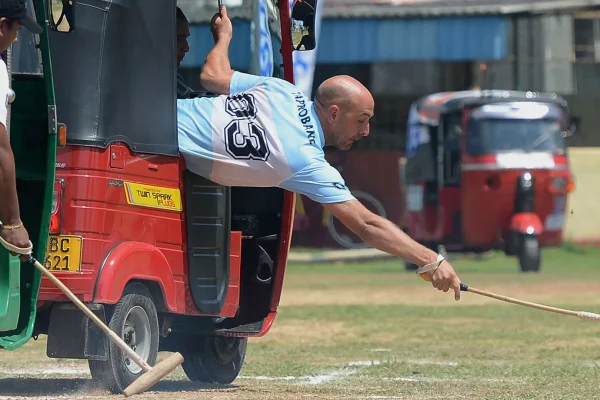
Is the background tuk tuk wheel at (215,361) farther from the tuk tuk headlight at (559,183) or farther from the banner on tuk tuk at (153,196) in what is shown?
the tuk tuk headlight at (559,183)

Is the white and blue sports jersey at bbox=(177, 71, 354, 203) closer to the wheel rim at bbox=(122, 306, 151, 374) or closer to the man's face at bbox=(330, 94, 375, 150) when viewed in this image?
the man's face at bbox=(330, 94, 375, 150)

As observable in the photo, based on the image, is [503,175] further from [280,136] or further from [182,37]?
[280,136]

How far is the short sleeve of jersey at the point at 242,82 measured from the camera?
8625 mm

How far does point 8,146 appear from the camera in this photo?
6.95 m

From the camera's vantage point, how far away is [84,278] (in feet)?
25.1

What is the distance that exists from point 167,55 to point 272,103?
648 mm

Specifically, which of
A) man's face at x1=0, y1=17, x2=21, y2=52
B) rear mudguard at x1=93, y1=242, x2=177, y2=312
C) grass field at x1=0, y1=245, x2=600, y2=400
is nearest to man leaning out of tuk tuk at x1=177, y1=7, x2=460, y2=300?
rear mudguard at x1=93, y1=242, x2=177, y2=312

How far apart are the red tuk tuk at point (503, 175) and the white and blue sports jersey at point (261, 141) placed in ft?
49.6

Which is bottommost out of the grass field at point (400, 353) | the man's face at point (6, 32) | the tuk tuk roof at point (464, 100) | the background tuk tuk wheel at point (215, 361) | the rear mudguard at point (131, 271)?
the grass field at point (400, 353)

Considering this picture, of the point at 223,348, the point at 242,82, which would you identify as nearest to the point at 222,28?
the point at 242,82

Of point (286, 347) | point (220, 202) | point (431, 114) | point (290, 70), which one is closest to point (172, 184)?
point (220, 202)

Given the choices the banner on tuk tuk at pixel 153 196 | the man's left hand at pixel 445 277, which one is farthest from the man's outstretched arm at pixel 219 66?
the man's left hand at pixel 445 277

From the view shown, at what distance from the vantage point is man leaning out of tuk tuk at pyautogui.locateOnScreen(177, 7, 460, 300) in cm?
794

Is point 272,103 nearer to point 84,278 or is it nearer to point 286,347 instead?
point 84,278
